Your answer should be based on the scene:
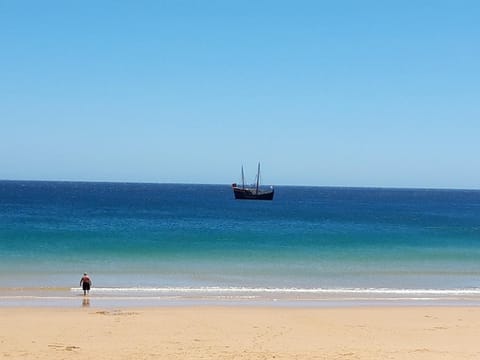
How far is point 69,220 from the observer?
2832 inches

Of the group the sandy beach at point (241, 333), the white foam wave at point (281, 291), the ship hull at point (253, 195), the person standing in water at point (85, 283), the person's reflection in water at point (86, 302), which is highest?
the ship hull at point (253, 195)

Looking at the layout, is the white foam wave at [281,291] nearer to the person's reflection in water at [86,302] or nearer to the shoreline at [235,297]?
the shoreline at [235,297]

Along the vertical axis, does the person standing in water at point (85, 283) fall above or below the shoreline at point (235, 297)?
above

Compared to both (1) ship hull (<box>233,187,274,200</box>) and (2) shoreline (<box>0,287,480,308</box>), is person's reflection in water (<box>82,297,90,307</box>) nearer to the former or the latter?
(2) shoreline (<box>0,287,480,308</box>)

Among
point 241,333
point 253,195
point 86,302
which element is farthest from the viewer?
point 253,195

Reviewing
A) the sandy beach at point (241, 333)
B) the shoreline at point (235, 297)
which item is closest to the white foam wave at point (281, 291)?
the shoreline at point (235, 297)

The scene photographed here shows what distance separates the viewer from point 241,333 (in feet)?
60.4

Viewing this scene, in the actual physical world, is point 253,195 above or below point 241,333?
above

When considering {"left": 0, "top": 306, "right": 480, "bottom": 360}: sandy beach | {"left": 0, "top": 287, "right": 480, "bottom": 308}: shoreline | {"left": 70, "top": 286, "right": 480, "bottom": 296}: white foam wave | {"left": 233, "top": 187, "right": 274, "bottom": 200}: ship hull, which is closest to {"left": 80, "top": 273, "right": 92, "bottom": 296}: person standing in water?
{"left": 0, "top": 287, "right": 480, "bottom": 308}: shoreline

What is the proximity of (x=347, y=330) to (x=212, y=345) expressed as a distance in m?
4.55

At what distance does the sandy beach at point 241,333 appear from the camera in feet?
52.0

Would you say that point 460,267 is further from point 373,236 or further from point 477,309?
point 373,236

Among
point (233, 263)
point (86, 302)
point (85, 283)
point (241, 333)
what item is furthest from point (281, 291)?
point (233, 263)

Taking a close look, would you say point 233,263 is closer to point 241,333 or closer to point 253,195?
point 241,333
